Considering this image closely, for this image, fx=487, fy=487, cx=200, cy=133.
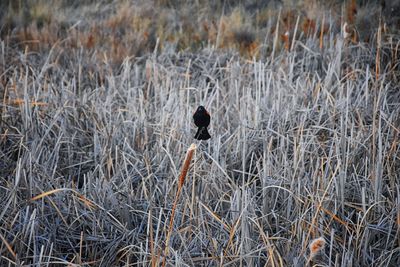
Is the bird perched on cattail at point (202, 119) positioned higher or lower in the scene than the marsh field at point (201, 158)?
higher

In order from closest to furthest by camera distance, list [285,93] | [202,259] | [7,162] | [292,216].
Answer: [202,259]
[292,216]
[7,162]
[285,93]

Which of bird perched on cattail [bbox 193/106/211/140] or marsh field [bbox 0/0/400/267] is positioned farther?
marsh field [bbox 0/0/400/267]

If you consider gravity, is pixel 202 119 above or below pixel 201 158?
above

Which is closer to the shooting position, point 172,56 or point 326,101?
point 326,101

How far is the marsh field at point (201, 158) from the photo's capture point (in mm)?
1962

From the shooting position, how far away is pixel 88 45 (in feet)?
15.2

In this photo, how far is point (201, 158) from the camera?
A: 2504 millimetres

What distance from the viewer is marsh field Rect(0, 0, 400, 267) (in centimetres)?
196

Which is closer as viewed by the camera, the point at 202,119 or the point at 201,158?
the point at 202,119

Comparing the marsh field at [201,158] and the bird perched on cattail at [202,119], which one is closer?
the bird perched on cattail at [202,119]

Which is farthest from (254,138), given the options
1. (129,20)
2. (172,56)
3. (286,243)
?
(129,20)

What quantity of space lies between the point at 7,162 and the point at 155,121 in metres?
0.93

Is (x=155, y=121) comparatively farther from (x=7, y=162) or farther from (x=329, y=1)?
(x=329, y=1)

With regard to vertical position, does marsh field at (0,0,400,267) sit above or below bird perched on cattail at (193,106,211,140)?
below
